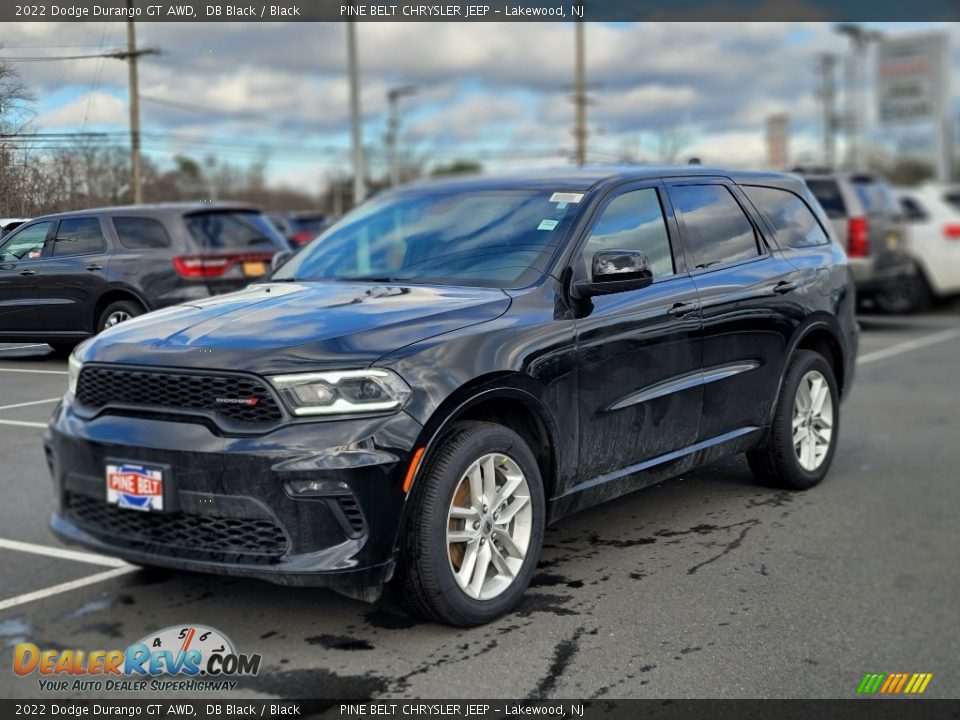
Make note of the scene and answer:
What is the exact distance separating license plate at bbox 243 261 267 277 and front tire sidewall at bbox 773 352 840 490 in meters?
2.90

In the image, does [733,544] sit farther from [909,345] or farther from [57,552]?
[909,345]

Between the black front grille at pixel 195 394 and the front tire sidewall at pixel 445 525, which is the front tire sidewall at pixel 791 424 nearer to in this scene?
the front tire sidewall at pixel 445 525

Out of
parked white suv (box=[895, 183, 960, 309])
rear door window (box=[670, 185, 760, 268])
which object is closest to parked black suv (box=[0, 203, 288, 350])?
rear door window (box=[670, 185, 760, 268])

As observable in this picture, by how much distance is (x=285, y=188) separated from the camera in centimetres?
905

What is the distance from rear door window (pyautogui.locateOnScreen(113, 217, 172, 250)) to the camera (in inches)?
174

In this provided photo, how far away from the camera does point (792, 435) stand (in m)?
6.16

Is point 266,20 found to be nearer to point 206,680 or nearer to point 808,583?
point 206,680

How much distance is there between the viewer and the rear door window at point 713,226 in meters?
5.59

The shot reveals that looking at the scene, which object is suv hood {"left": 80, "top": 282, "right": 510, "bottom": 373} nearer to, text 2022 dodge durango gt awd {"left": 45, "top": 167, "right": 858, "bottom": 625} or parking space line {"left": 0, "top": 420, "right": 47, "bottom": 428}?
text 2022 dodge durango gt awd {"left": 45, "top": 167, "right": 858, "bottom": 625}

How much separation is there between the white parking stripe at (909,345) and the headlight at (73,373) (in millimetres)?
9972

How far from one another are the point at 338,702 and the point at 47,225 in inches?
79.1

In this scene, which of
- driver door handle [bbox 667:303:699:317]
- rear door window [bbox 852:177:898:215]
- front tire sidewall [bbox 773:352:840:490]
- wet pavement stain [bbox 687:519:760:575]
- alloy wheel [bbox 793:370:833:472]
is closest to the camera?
wet pavement stain [bbox 687:519:760:575]

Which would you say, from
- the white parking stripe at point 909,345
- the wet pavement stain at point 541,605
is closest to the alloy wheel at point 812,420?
the wet pavement stain at point 541,605

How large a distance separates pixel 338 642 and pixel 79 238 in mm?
1798
